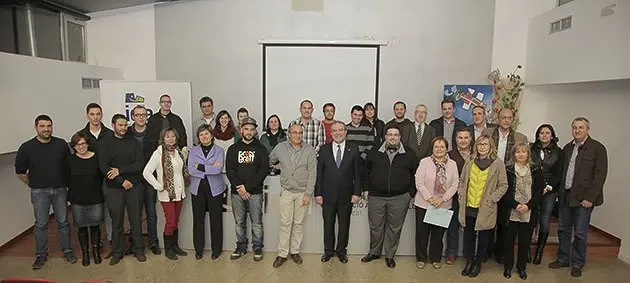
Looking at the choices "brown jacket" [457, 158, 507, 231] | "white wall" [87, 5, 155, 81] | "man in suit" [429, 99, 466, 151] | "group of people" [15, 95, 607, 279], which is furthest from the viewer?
"white wall" [87, 5, 155, 81]

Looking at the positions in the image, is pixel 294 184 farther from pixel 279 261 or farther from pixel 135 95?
pixel 135 95

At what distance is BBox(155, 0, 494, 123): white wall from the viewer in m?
6.44

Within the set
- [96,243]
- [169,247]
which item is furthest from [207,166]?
[96,243]

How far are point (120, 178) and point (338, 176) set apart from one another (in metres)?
2.16

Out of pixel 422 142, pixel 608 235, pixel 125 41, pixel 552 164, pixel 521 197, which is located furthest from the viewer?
pixel 125 41

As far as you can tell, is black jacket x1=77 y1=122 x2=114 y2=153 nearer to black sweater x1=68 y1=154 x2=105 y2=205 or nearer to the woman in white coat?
black sweater x1=68 y1=154 x2=105 y2=205

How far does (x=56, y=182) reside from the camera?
4.05 m

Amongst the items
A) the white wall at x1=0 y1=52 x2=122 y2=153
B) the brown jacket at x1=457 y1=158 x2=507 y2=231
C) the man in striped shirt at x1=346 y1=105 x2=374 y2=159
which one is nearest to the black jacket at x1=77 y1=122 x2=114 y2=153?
the white wall at x1=0 y1=52 x2=122 y2=153

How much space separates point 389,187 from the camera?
411 centimetres

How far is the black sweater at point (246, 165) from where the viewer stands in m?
4.21

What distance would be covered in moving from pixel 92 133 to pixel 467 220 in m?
3.87

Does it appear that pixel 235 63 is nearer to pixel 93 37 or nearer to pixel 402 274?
pixel 93 37

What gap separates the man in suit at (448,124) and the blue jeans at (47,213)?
4085mm

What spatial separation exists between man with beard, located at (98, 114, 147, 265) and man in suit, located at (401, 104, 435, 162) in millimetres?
2922
